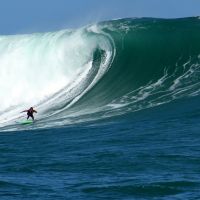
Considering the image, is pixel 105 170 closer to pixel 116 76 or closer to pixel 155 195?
pixel 155 195

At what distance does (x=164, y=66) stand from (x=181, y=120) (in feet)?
28.3

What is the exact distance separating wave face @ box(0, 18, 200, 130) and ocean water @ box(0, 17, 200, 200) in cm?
5

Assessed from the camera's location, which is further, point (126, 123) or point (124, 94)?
point (124, 94)

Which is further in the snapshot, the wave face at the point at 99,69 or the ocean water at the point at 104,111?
the wave face at the point at 99,69

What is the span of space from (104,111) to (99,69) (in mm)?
6382

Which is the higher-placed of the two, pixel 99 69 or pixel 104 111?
pixel 99 69

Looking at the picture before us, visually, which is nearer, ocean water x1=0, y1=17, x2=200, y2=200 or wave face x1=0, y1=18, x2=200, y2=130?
ocean water x1=0, y1=17, x2=200, y2=200

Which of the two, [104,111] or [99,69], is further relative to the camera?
[99,69]

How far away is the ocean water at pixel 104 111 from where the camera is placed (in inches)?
590

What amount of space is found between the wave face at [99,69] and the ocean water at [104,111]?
5 cm

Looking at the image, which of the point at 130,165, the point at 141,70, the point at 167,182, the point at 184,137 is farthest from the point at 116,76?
the point at 167,182

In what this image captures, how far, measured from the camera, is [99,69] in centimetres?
3189

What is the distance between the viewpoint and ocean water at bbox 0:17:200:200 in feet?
49.2

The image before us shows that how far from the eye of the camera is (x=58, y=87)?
33062 mm
